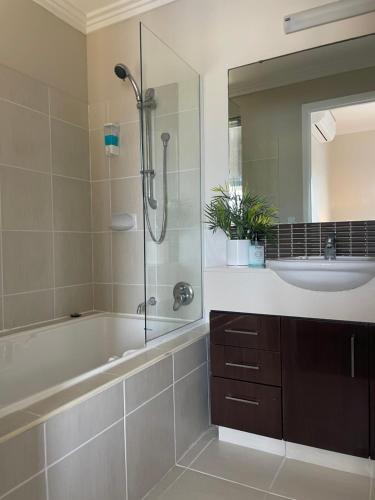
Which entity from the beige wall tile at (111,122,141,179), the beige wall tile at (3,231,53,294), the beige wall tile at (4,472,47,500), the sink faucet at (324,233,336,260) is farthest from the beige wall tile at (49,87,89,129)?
the beige wall tile at (4,472,47,500)

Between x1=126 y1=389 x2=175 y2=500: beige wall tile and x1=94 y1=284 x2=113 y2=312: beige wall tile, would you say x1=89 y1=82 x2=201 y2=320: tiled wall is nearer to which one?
x1=94 y1=284 x2=113 y2=312: beige wall tile

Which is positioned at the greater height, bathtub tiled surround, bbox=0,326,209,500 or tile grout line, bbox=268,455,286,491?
bathtub tiled surround, bbox=0,326,209,500

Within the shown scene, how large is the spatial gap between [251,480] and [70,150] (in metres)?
2.04

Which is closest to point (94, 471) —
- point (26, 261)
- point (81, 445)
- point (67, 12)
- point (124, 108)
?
point (81, 445)

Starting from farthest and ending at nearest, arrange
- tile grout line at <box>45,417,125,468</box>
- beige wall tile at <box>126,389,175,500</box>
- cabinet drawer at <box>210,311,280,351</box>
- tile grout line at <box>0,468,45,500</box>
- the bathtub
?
the bathtub → cabinet drawer at <box>210,311,280,351</box> → beige wall tile at <box>126,389,175,500</box> → tile grout line at <box>45,417,125,468</box> → tile grout line at <box>0,468,45,500</box>

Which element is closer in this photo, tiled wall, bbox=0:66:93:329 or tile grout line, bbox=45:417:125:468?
tile grout line, bbox=45:417:125:468

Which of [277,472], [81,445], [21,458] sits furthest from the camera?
[277,472]

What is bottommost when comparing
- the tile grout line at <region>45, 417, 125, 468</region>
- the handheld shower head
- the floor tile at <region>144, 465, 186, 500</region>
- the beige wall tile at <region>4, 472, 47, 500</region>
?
the floor tile at <region>144, 465, 186, 500</region>

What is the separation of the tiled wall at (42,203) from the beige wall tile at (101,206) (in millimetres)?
40

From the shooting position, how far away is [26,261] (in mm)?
2023

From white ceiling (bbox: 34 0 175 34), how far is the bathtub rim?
197 cm

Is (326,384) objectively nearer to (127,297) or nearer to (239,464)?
(239,464)

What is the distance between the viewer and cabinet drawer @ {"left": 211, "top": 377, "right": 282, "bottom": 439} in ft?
5.28

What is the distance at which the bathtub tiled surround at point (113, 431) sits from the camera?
0.95m
